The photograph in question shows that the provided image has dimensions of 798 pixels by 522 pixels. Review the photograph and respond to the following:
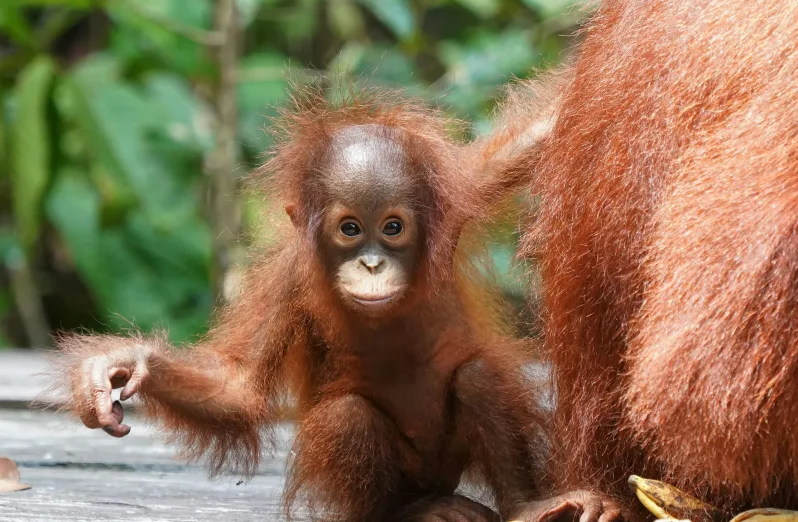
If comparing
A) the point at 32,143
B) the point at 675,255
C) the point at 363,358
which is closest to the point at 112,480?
the point at 363,358

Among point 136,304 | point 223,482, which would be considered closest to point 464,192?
point 223,482

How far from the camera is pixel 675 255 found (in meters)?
1.77

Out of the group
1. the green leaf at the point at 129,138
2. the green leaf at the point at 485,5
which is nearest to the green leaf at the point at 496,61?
the green leaf at the point at 485,5

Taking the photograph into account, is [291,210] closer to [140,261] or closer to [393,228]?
[393,228]

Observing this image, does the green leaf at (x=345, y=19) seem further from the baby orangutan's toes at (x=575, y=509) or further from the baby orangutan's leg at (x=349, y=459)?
the baby orangutan's toes at (x=575, y=509)

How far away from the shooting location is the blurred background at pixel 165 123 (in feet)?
17.6

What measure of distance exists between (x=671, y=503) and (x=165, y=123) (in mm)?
4121

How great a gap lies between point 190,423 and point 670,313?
39.0 inches

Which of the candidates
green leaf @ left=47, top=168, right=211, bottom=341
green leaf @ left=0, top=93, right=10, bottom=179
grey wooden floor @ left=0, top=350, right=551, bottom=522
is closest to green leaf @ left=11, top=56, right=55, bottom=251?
green leaf @ left=47, top=168, right=211, bottom=341

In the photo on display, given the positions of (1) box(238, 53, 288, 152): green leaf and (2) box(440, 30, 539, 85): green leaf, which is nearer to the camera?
(2) box(440, 30, 539, 85): green leaf

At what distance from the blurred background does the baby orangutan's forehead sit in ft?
8.49

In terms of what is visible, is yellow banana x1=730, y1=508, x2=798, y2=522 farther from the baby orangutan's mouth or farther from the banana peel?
the baby orangutan's mouth

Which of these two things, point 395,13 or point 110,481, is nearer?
point 110,481

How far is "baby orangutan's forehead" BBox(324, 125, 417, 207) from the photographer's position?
Answer: 224 centimetres
